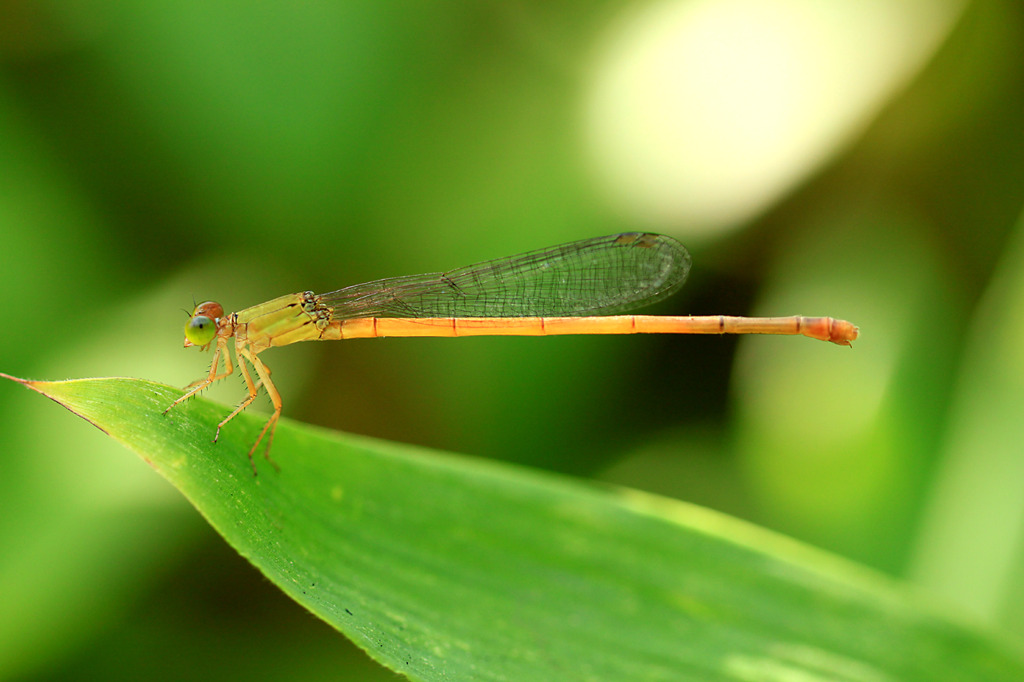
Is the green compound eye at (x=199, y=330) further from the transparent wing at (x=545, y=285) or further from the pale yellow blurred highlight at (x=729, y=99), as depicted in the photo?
the pale yellow blurred highlight at (x=729, y=99)

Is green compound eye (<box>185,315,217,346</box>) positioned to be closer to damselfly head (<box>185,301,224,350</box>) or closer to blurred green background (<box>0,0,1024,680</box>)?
damselfly head (<box>185,301,224,350</box>)

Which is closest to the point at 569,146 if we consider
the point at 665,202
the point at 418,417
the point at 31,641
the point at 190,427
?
the point at 665,202

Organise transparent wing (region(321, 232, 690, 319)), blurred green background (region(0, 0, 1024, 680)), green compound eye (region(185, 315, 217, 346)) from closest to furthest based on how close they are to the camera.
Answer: green compound eye (region(185, 315, 217, 346)) → blurred green background (region(0, 0, 1024, 680)) → transparent wing (region(321, 232, 690, 319))

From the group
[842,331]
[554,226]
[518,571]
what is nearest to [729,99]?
[554,226]

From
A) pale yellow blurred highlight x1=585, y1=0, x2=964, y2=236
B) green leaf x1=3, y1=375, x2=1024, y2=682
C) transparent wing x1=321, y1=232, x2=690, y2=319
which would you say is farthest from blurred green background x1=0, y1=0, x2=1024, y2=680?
green leaf x1=3, y1=375, x2=1024, y2=682

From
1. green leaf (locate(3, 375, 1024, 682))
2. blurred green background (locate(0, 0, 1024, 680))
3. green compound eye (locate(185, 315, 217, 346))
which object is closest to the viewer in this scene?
green leaf (locate(3, 375, 1024, 682))

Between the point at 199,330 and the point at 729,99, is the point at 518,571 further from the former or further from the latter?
the point at 729,99
